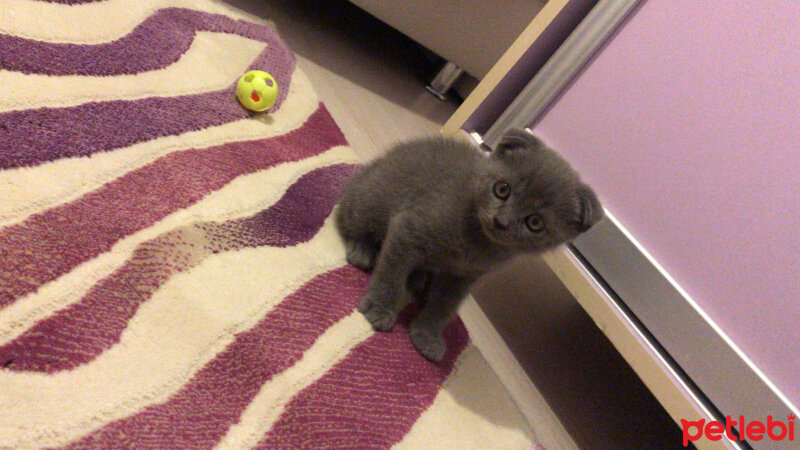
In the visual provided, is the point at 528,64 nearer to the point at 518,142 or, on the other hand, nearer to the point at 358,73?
the point at 518,142

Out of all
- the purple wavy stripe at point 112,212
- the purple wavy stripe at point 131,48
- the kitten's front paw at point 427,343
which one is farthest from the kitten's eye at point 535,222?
the purple wavy stripe at point 131,48

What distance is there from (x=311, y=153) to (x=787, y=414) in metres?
1.00

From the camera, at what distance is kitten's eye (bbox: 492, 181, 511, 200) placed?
742 millimetres

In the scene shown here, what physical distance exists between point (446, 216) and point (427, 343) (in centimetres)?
24

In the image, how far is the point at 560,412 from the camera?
1.01 m

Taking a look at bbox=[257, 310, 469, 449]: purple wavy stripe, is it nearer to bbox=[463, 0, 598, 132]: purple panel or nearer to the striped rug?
the striped rug

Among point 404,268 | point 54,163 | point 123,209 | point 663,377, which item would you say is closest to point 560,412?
point 663,377

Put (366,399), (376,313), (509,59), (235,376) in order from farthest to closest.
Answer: (509,59)
(376,313)
(366,399)
(235,376)

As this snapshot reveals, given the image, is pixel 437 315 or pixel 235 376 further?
pixel 437 315

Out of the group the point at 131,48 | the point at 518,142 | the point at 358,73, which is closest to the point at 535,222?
the point at 518,142

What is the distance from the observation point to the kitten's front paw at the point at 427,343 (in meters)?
0.83

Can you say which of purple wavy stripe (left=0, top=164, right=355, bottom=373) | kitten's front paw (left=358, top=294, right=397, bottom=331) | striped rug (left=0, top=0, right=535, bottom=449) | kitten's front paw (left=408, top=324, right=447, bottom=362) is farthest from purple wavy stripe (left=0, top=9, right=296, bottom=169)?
kitten's front paw (left=408, top=324, right=447, bottom=362)

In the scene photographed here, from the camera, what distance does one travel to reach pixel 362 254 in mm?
893

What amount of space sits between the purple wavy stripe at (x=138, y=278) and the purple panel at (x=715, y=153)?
65cm
